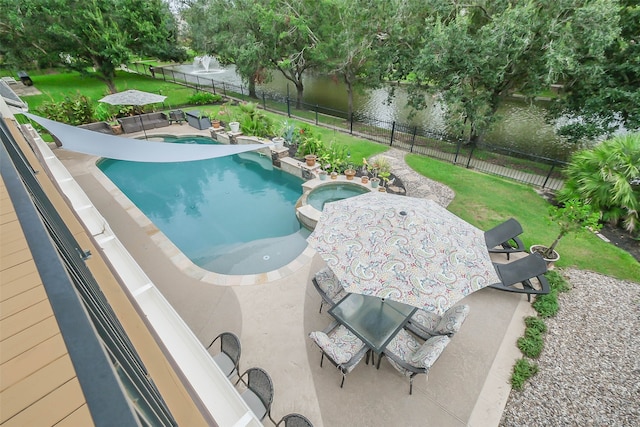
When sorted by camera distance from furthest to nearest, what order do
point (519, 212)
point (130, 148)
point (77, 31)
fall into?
point (77, 31)
point (519, 212)
point (130, 148)

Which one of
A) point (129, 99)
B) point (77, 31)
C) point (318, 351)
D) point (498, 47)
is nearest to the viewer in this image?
point (318, 351)

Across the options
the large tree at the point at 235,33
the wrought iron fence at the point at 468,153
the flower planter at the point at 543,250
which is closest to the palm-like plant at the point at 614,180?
the wrought iron fence at the point at 468,153

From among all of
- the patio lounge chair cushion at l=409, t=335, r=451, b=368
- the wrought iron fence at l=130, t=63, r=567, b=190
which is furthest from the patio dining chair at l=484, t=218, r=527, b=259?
the wrought iron fence at l=130, t=63, r=567, b=190

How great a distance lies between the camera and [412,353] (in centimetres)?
400

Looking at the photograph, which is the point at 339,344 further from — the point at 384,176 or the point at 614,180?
the point at 614,180

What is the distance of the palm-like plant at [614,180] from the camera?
686 centimetres

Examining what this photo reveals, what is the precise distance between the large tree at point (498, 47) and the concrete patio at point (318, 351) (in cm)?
801

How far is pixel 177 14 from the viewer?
2780 cm

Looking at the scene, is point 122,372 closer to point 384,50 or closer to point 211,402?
point 211,402

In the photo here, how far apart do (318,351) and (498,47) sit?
1158cm

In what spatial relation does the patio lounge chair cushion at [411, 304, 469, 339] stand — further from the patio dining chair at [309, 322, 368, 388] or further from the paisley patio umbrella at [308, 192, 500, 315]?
the patio dining chair at [309, 322, 368, 388]

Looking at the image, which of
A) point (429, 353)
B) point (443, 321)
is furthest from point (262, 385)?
point (443, 321)

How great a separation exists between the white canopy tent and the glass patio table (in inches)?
214

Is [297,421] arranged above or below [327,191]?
above
